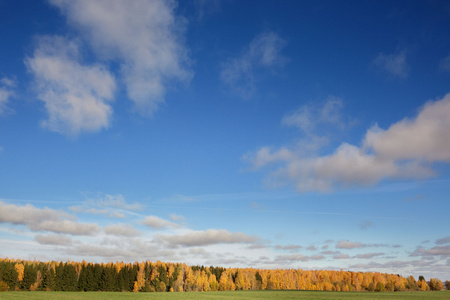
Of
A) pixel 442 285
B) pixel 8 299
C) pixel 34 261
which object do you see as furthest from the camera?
pixel 442 285

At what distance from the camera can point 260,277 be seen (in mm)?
197000

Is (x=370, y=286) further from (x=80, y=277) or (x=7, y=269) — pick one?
(x=7, y=269)

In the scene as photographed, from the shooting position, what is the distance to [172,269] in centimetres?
16212

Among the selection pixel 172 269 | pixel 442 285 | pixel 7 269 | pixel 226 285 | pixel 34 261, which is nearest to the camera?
pixel 7 269

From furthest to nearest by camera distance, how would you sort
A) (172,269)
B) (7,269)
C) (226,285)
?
(226,285) < (172,269) < (7,269)

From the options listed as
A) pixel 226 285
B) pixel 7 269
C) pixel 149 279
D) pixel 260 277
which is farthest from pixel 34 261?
pixel 260 277

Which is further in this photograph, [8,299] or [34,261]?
[34,261]

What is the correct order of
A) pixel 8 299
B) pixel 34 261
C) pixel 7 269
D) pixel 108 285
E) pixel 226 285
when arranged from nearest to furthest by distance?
1. pixel 8 299
2. pixel 7 269
3. pixel 108 285
4. pixel 34 261
5. pixel 226 285

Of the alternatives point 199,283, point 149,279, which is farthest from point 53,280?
point 199,283

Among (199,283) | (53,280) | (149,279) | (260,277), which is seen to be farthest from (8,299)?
(260,277)

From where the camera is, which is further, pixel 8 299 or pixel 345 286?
pixel 345 286

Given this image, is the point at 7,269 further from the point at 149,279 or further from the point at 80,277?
the point at 149,279

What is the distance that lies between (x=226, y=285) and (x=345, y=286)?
73.5 m

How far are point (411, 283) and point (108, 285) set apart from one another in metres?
167
